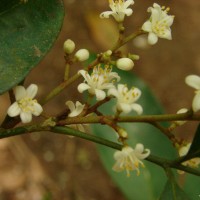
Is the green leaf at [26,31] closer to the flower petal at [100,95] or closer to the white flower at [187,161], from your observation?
the flower petal at [100,95]

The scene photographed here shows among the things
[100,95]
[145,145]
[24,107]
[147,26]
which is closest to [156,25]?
[147,26]

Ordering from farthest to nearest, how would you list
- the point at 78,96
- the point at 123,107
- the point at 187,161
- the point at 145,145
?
1. the point at 78,96
2. the point at 145,145
3. the point at 187,161
4. the point at 123,107

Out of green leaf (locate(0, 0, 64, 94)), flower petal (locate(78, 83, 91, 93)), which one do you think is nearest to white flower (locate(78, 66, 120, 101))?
flower petal (locate(78, 83, 91, 93))

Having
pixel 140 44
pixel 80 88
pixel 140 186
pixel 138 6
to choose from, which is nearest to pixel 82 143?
pixel 140 44

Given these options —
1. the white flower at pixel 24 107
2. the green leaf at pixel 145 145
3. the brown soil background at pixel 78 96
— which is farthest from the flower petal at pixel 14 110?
the brown soil background at pixel 78 96

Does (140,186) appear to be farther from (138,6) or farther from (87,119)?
(138,6)

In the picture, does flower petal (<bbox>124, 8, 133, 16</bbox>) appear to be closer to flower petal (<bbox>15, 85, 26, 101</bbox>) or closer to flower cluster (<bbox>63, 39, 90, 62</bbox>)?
flower cluster (<bbox>63, 39, 90, 62</bbox>)

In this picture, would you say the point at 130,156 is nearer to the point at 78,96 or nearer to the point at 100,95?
the point at 100,95
